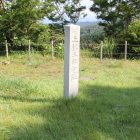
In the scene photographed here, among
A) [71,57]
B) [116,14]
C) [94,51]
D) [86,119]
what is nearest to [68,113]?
[86,119]

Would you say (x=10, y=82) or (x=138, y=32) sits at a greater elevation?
(x=138, y=32)

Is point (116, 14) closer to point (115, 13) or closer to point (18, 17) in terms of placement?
point (115, 13)

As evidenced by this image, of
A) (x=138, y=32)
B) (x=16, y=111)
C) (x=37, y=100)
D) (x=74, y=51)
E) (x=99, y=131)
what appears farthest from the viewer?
(x=138, y=32)

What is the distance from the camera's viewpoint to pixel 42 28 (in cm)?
1135

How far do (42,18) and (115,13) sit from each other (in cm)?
477

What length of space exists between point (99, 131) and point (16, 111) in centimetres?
139

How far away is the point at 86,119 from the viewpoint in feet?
9.30

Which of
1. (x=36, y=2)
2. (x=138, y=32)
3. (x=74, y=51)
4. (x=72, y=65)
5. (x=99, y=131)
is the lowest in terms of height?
(x=99, y=131)

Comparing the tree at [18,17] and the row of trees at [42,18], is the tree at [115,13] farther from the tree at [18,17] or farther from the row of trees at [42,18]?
the tree at [18,17]

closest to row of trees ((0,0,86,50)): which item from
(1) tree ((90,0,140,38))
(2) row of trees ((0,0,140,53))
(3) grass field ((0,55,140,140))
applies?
(2) row of trees ((0,0,140,53))

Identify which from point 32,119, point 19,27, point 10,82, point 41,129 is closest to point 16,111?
point 32,119

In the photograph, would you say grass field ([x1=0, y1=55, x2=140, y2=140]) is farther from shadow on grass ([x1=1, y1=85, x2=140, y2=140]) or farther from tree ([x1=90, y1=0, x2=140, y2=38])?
tree ([x1=90, y1=0, x2=140, y2=38])

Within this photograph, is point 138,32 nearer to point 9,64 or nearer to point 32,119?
point 9,64

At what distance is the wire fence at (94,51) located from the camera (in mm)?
10172
